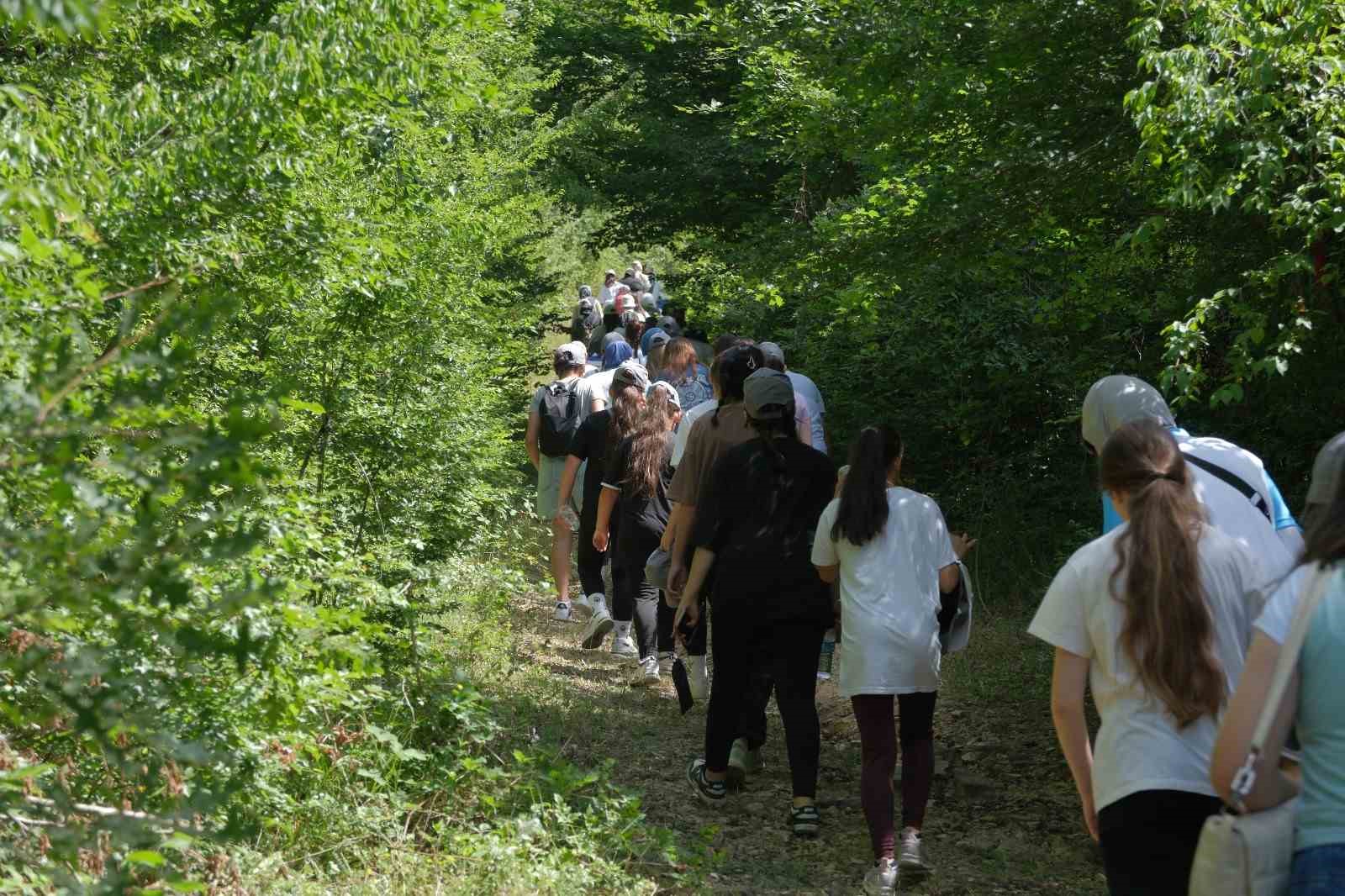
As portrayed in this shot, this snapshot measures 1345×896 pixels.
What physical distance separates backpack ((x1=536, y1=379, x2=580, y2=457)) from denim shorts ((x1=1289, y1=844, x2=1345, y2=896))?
868 cm

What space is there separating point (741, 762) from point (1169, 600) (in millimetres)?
4107

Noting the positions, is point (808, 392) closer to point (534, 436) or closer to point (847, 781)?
point (847, 781)

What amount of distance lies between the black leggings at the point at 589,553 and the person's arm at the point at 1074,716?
6.56 meters

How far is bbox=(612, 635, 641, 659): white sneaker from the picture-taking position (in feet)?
34.0

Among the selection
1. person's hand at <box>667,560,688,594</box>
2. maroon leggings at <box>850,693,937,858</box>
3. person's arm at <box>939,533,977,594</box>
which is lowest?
maroon leggings at <box>850,693,937,858</box>

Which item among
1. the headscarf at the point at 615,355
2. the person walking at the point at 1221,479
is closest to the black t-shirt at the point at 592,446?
the headscarf at the point at 615,355

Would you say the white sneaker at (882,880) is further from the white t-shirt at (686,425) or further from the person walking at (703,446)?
the white t-shirt at (686,425)

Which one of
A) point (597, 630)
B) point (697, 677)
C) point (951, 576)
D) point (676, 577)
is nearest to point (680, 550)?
point (676, 577)

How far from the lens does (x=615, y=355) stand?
46.3ft

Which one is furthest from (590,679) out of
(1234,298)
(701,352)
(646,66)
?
(646,66)

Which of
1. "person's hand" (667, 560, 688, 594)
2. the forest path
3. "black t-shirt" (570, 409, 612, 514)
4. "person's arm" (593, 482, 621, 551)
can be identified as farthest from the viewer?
"black t-shirt" (570, 409, 612, 514)

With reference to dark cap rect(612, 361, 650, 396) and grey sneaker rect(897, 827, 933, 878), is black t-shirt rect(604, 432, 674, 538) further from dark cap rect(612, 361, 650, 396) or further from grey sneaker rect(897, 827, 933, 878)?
grey sneaker rect(897, 827, 933, 878)

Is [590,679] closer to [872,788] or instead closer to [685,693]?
[685,693]

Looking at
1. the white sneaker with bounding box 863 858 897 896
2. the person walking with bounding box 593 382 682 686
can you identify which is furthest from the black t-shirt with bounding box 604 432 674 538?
the white sneaker with bounding box 863 858 897 896
